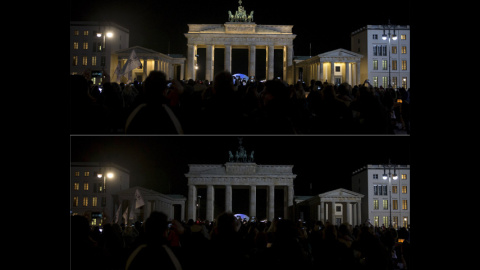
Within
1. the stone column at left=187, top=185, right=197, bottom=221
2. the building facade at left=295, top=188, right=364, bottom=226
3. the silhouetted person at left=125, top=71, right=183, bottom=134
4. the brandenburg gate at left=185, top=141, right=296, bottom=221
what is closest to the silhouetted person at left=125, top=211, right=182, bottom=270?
the silhouetted person at left=125, top=71, right=183, bottom=134

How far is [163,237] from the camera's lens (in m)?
8.93

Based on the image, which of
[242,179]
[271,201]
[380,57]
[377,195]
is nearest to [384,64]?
[380,57]

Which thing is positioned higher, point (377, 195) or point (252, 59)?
point (252, 59)

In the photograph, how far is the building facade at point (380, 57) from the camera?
8412cm

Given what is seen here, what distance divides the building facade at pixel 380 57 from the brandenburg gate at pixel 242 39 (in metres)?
11.1

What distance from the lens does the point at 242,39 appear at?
83.1 metres

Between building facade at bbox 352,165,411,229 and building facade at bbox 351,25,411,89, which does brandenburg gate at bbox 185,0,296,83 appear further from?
building facade at bbox 352,165,411,229

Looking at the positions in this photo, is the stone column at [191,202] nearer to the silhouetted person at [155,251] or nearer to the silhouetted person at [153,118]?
the silhouetted person at [153,118]

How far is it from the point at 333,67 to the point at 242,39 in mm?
12508

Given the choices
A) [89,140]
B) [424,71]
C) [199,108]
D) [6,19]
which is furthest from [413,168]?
[6,19]

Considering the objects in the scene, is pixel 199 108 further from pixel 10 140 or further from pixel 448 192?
pixel 448 192

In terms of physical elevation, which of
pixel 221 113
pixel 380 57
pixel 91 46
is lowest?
pixel 221 113

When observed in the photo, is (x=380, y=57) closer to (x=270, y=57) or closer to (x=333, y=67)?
(x=333, y=67)

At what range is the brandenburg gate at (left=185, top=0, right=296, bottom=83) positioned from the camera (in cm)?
8181
